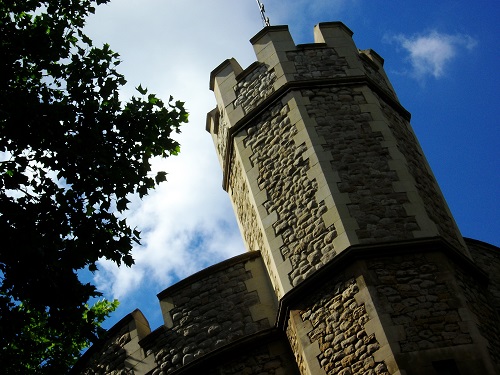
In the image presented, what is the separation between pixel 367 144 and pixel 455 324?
2.71 metres

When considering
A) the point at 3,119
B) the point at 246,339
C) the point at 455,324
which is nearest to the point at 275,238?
the point at 246,339

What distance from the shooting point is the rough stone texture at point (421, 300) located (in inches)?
268

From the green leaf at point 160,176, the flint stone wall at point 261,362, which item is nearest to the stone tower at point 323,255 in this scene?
the flint stone wall at point 261,362

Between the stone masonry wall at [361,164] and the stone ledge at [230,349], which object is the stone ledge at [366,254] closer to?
the stone masonry wall at [361,164]

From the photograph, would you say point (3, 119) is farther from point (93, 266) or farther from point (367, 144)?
point (367, 144)

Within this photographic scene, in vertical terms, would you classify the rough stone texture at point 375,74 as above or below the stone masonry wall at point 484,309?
above

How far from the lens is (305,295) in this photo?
772cm

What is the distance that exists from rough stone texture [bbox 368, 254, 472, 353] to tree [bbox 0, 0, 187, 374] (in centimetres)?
283

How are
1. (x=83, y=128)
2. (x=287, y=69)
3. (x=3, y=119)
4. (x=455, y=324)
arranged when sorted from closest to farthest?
(x=455, y=324)
(x=3, y=119)
(x=83, y=128)
(x=287, y=69)

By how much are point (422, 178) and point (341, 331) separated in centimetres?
270

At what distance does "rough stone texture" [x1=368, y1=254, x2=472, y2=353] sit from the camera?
6.80 m

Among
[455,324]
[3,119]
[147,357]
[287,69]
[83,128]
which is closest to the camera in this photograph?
[455,324]

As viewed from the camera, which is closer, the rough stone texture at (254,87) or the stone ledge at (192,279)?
the stone ledge at (192,279)

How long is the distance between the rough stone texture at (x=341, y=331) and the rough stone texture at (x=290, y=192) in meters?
0.39
